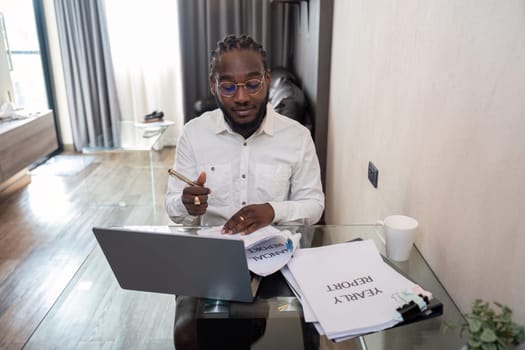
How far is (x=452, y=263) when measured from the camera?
1009mm

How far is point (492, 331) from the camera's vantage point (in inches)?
26.5

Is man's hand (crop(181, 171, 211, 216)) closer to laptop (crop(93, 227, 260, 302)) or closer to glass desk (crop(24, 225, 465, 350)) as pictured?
glass desk (crop(24, 225, 465, 350))

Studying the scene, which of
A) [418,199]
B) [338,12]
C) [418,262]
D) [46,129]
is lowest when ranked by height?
[46,129]

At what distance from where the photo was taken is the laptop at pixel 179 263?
86 centimetres

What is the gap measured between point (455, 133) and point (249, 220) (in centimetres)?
57

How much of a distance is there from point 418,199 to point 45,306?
6.14 ft

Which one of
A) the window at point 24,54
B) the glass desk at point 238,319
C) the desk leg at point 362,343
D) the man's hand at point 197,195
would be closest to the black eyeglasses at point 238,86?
the man's hand at point 197,195

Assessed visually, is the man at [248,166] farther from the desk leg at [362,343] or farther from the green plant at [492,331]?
the green plant at [492,331]

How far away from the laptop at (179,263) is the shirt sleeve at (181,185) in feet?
1.40

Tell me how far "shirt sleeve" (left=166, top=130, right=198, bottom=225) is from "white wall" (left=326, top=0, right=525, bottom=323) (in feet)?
2.24

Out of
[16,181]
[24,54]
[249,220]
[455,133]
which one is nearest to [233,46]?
[249,220]

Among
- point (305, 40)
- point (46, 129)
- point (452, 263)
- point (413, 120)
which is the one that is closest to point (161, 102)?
point (46, 129)

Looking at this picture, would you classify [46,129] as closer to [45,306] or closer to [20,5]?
[20,5]

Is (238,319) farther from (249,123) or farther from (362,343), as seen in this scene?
(249,123)
